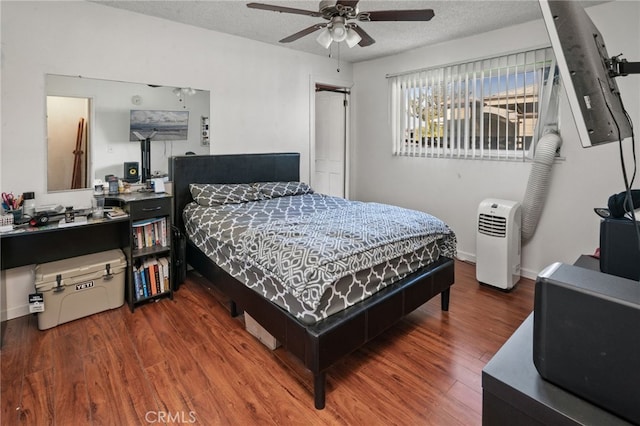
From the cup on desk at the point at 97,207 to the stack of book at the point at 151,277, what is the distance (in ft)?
1.64

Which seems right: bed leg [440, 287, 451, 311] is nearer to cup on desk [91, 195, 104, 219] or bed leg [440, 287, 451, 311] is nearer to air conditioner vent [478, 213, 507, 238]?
air conditioner vent [478, 213, 507, 238]

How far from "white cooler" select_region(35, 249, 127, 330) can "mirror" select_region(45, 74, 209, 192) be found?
661 mm

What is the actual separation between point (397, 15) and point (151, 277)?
273cm

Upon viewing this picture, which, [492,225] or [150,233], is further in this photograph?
[492,225]

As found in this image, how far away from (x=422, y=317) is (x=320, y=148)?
3403 mm

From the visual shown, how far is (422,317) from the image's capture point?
2.79 m

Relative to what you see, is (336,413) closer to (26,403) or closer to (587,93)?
(26,403)

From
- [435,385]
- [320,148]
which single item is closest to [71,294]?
[435,385]

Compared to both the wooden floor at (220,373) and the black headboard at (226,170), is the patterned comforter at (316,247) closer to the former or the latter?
the black headboard at (226,170)

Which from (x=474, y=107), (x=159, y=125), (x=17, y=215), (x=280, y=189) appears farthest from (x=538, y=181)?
(x=17, y=215)

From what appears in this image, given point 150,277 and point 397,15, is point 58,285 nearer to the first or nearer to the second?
point 150,277

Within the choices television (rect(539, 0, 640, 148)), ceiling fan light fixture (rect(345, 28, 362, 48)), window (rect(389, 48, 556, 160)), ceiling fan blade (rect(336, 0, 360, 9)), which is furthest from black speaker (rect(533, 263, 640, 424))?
window (rect(389, 48, 556, 160))

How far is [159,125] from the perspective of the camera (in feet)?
11.0

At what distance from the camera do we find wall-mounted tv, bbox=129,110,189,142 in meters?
3.21
